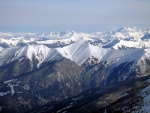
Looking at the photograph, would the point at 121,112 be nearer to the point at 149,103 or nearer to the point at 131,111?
the point at 131,111

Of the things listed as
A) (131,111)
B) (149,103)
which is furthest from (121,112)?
(149,103)
